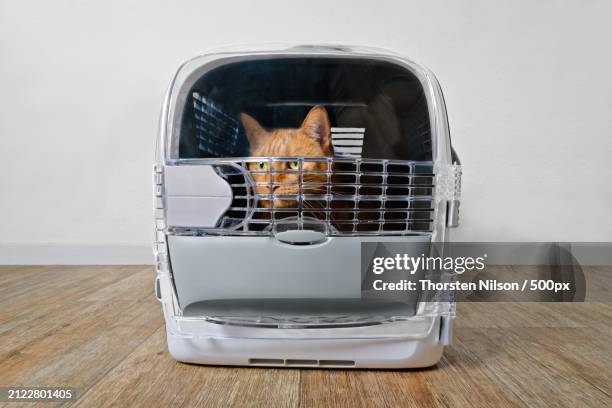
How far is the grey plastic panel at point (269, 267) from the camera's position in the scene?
0.69 m

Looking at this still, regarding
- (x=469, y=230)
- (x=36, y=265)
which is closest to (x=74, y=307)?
(x=36, y=265)

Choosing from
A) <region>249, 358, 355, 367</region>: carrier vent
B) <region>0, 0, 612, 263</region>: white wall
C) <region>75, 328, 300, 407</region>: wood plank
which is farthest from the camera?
<region>0, 0, 612, 263</region>: white wall

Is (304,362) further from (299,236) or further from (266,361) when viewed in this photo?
(299,236)

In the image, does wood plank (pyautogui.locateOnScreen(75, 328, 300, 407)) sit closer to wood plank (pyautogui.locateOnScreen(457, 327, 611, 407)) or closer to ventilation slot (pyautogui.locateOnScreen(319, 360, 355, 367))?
ventilation slot (pyautogui.locateOnScreen(319, 360, 355, 367))

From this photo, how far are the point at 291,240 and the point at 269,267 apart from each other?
5 centimetres

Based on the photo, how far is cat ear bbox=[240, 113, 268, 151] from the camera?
0.83 m

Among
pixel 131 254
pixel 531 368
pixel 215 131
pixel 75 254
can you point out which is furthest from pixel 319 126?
pixel 75 254

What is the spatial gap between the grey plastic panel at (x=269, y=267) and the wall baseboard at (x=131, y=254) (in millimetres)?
1013

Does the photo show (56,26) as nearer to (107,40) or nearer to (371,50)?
(107,40)

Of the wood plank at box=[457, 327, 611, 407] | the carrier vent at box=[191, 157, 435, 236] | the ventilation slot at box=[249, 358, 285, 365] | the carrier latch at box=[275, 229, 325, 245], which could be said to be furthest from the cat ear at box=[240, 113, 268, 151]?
the wood plank at box=[457, 327, 611, 407]

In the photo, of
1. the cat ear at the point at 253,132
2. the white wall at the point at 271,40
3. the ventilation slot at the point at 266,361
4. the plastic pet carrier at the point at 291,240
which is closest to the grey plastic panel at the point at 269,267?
the plastic pet carrier at the point at 291,240

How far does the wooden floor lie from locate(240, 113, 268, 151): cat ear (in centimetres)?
38

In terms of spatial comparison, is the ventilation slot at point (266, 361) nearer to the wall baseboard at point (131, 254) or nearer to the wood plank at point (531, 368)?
the wood plank at point (531, 368)

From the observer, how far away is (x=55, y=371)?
72cm
